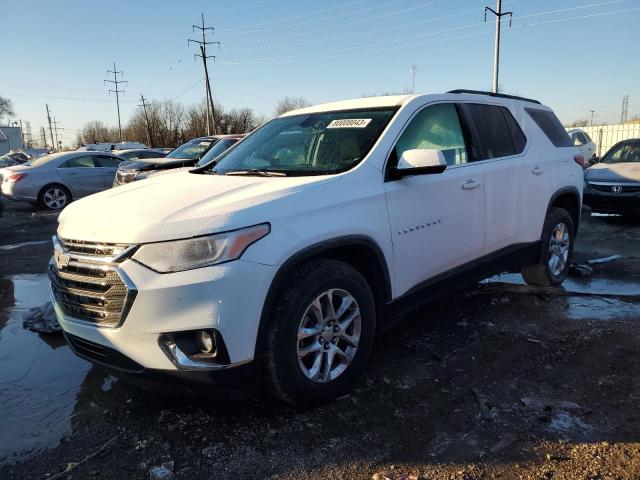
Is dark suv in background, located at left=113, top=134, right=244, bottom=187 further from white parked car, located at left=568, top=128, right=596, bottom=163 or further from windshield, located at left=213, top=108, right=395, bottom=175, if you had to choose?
white parked car, located at left=568, top=128, right=596, bottom=163

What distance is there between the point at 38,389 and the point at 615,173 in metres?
9.69

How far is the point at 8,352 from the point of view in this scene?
13.3 ft

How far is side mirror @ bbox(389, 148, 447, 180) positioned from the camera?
10.5 feet

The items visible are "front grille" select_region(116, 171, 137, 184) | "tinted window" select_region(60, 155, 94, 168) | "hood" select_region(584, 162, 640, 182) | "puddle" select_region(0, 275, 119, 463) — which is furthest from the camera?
"tinted window" select_region(60, 155, 94, 168)

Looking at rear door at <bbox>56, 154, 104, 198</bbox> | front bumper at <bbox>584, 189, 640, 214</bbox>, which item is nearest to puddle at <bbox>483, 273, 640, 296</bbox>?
front bumper at <bbox>584, 189, 640, 214</bbox>

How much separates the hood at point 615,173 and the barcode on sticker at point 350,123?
745 cm

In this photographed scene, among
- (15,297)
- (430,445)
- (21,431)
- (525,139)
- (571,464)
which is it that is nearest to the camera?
(571,464)

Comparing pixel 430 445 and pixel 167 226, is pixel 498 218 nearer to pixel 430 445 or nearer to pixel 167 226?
pixel 430 445

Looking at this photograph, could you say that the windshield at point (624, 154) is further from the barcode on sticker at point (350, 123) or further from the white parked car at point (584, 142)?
the barcode on sticker at point (350, 123)

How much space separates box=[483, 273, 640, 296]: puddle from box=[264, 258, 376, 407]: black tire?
10.3ft

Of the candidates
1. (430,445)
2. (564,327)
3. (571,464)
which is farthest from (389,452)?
(564,327)

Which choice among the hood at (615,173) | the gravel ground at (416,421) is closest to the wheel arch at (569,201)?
the gravel ground at (416,421)

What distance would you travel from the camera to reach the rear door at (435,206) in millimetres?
3385

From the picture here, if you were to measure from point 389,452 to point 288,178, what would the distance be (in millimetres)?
1680
